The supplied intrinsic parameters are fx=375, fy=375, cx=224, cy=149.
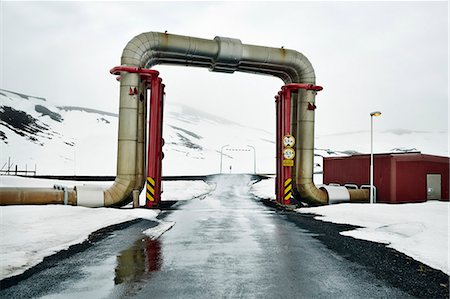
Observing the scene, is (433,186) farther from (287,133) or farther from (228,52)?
(228,52)

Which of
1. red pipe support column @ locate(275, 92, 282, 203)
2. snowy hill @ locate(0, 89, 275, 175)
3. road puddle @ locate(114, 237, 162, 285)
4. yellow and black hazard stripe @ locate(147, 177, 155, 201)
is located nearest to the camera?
road puddle @ locate(114, 237, 162, 285)

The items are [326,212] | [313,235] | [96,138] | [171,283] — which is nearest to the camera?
[171,283]

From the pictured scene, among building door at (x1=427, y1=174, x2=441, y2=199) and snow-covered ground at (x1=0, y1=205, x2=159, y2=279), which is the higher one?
building door at (x1=427, y1=174, x2=441, y2=199)

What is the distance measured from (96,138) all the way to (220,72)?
99.4m

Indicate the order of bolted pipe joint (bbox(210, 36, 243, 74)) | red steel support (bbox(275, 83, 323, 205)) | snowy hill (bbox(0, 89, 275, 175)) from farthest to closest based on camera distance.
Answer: snowy hill (bbox(0, 89, 275, 175))
red steel support (bbox(275, 83, 323, 205))
bolted pipe joint (bbox(210, 36, 243, 74))

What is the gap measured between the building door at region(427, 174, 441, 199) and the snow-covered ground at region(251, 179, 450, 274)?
5937mm

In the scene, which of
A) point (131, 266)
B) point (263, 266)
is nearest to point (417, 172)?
point (263, 266)

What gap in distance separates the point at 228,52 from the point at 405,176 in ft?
39.0

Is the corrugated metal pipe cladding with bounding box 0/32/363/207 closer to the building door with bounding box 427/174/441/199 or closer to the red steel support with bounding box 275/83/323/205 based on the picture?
the red steel support with bounding box 275/83/323/205

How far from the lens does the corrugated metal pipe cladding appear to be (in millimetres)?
16812

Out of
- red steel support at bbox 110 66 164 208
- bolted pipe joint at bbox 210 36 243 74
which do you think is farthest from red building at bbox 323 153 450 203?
red steel support at bbox 110 66 164 208

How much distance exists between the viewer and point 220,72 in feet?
68.8

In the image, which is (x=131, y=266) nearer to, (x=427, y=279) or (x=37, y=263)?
(x=37, y=263)

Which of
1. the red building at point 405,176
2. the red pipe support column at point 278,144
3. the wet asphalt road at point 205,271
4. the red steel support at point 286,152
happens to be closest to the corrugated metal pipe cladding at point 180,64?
the red steel support at point 286,152
